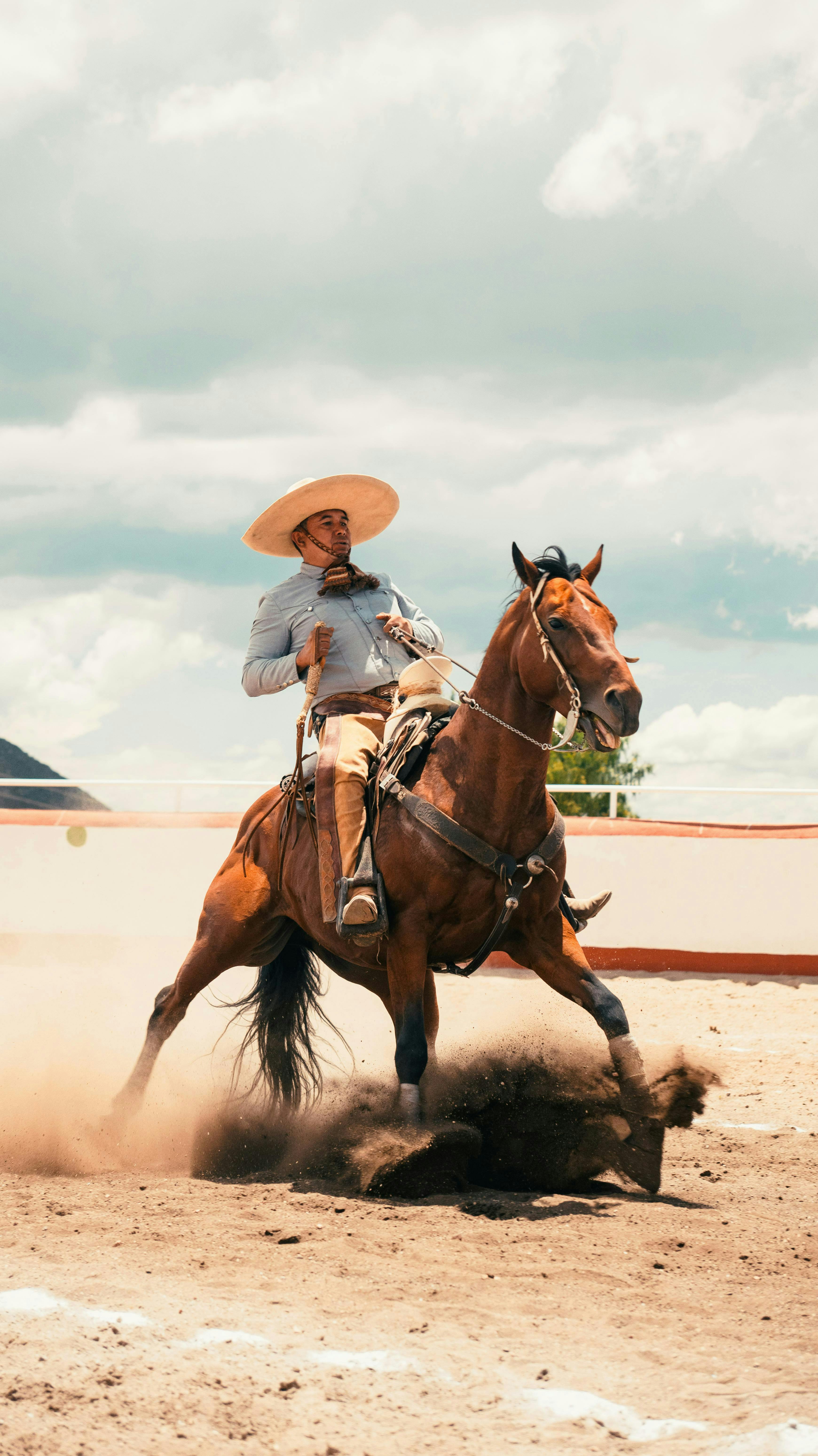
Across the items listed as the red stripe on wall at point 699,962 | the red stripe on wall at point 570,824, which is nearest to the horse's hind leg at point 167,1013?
the red stripe on wall at point 570,824

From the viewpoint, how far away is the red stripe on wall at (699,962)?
32.0 feet

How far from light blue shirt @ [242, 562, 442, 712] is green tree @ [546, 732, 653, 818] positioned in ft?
142

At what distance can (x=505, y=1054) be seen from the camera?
17.1 feet

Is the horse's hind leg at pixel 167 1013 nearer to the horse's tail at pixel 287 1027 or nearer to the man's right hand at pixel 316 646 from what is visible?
the horse's tail at pixel 287 1027

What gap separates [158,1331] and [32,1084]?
3.25 m

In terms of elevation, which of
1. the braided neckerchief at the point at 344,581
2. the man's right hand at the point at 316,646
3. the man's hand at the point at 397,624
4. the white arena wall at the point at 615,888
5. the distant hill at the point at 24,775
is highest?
the distant hill at the point at 24,775

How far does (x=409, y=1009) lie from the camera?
444 cm

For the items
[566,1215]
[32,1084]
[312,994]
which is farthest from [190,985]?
[566,1215]

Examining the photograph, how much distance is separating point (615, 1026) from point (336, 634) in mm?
2108

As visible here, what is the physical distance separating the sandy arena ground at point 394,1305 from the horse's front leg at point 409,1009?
1.32 ft

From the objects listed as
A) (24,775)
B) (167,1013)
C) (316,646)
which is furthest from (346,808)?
(24,775)

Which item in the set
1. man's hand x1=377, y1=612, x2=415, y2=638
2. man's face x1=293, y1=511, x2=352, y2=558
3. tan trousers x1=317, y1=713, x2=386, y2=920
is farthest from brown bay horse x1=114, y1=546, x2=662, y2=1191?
man's face x1=293, y1=511, x2=352, y2=558

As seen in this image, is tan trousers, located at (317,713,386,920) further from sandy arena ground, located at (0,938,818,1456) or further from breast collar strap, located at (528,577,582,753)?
sandy arena ground, located at (0,938,818,1456)

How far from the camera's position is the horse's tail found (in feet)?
18.2
